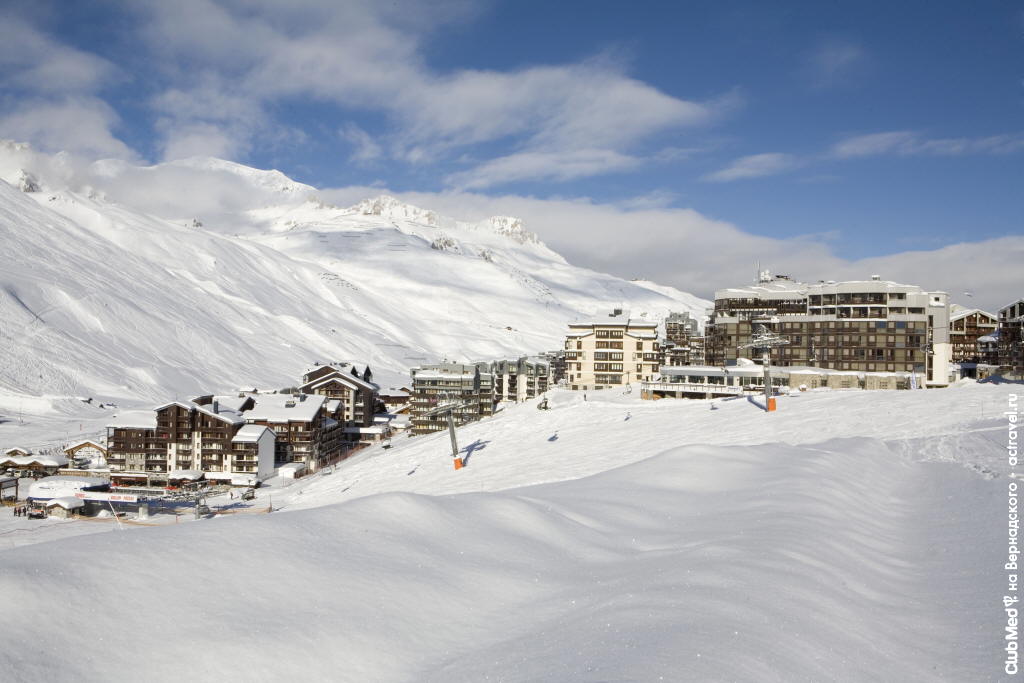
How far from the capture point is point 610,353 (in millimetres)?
85750

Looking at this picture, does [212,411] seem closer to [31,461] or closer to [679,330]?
[31,461]

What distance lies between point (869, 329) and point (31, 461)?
92421 millimetres

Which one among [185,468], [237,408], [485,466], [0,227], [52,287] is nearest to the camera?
[485,466]

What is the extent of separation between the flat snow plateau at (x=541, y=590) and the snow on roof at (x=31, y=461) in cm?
6680

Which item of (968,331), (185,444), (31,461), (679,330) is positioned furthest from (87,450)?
(968,331)

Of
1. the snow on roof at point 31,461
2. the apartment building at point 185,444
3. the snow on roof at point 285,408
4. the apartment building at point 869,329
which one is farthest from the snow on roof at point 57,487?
the apartment building at point 869,329

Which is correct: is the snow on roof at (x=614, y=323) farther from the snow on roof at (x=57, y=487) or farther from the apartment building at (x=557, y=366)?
the snow on roof at (x=57, y=487)

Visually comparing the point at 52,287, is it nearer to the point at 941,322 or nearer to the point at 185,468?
the point at 185,468

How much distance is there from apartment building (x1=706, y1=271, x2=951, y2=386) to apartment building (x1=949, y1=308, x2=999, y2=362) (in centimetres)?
4649

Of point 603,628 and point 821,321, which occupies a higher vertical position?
point 821,321

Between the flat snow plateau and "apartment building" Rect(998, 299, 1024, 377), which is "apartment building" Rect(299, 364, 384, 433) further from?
"apartment building" Rect(998, 299, 1024, 377)

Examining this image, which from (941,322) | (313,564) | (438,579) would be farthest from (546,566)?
(941,322)

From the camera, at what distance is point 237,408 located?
249 feet

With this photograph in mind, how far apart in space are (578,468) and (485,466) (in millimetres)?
7272
